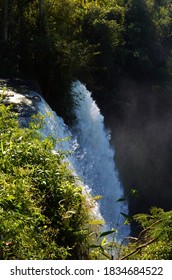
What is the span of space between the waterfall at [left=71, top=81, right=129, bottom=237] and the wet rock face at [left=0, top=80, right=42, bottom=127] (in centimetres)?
233

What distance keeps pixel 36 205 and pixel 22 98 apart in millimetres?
6431

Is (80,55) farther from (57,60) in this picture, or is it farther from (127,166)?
(127,166)

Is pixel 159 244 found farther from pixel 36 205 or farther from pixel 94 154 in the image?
pixel 94 154

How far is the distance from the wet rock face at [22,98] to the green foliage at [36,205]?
3.66m

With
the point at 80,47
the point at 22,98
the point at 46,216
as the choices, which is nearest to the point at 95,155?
the point at 22,98

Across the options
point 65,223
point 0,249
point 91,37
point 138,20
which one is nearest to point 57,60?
point 91,37

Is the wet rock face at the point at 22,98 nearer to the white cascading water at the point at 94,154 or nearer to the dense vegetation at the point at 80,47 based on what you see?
the dense vegetation at the point at 80,47

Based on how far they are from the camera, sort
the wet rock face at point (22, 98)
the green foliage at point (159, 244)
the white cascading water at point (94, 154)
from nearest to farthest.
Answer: the green foliage at point (159, 244) → the wet rock face at point (22, 98) → the white cascading water at point (94, 154)

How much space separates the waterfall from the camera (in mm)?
13094

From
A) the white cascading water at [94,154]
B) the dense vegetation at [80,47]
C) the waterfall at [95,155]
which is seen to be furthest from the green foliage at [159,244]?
the dense vegetation at [80,47]

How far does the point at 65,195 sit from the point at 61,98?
9.29 meters

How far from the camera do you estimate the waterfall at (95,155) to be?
13094 mm

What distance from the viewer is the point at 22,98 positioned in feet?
36.4

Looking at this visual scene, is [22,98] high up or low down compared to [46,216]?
up
